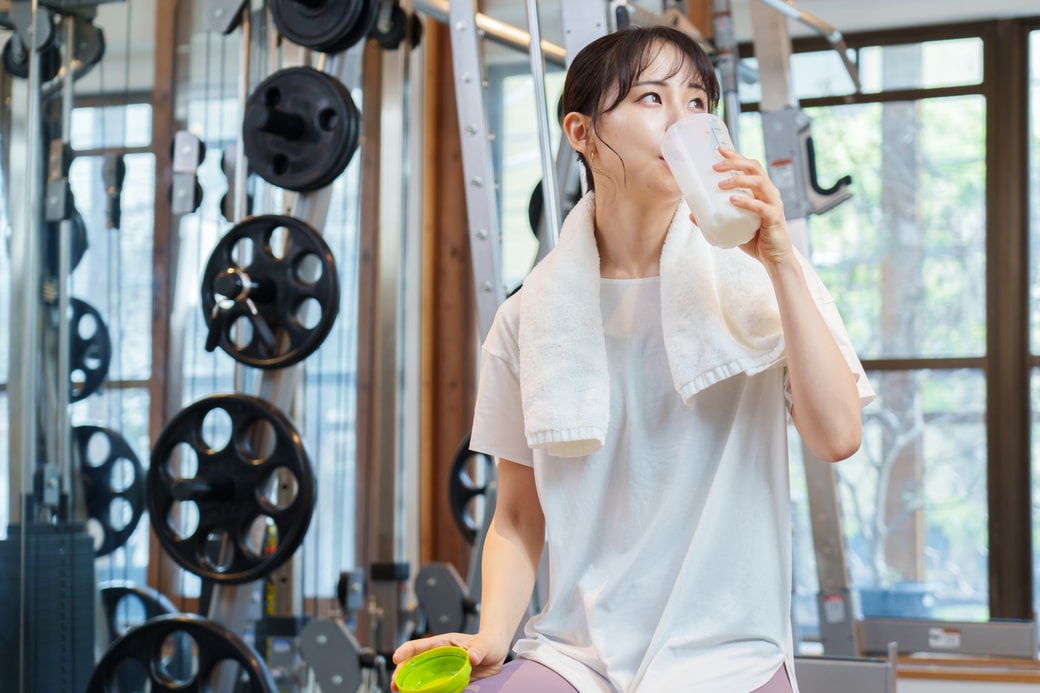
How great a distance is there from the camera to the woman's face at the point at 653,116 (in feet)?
4.25

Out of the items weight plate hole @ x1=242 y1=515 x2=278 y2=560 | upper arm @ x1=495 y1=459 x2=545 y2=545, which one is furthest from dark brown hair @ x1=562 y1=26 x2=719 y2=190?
weight plate hole @ x1=242 y1=515 x2=278 y2=560

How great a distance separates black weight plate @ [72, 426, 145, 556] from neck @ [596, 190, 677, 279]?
1.85 metres

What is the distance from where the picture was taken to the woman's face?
4.25 feet

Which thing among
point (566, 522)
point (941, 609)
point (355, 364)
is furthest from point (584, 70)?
point (941, 609)

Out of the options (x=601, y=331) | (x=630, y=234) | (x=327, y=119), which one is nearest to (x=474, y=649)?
(x=601, y=331)

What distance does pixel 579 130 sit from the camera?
4.55ft

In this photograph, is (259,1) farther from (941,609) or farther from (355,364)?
(941,609)

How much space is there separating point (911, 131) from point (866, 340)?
755mm

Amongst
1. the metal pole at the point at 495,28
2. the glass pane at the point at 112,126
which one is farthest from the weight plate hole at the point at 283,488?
the metal pole at the point at 495,28

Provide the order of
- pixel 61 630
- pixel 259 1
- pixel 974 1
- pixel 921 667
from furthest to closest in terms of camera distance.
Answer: pixel 974 1 → pixel 921 667 → pixel 259 1 → pixel 61 630

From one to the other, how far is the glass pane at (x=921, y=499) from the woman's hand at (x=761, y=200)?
9.93ft

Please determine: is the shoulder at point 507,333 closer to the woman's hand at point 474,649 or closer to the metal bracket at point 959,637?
the woman's hand at point 474,649

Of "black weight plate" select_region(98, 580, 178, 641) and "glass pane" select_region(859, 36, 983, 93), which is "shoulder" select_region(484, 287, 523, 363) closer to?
"black weight plate" select_region(98, 580, 178, 641)

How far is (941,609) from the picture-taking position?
4.02 m
